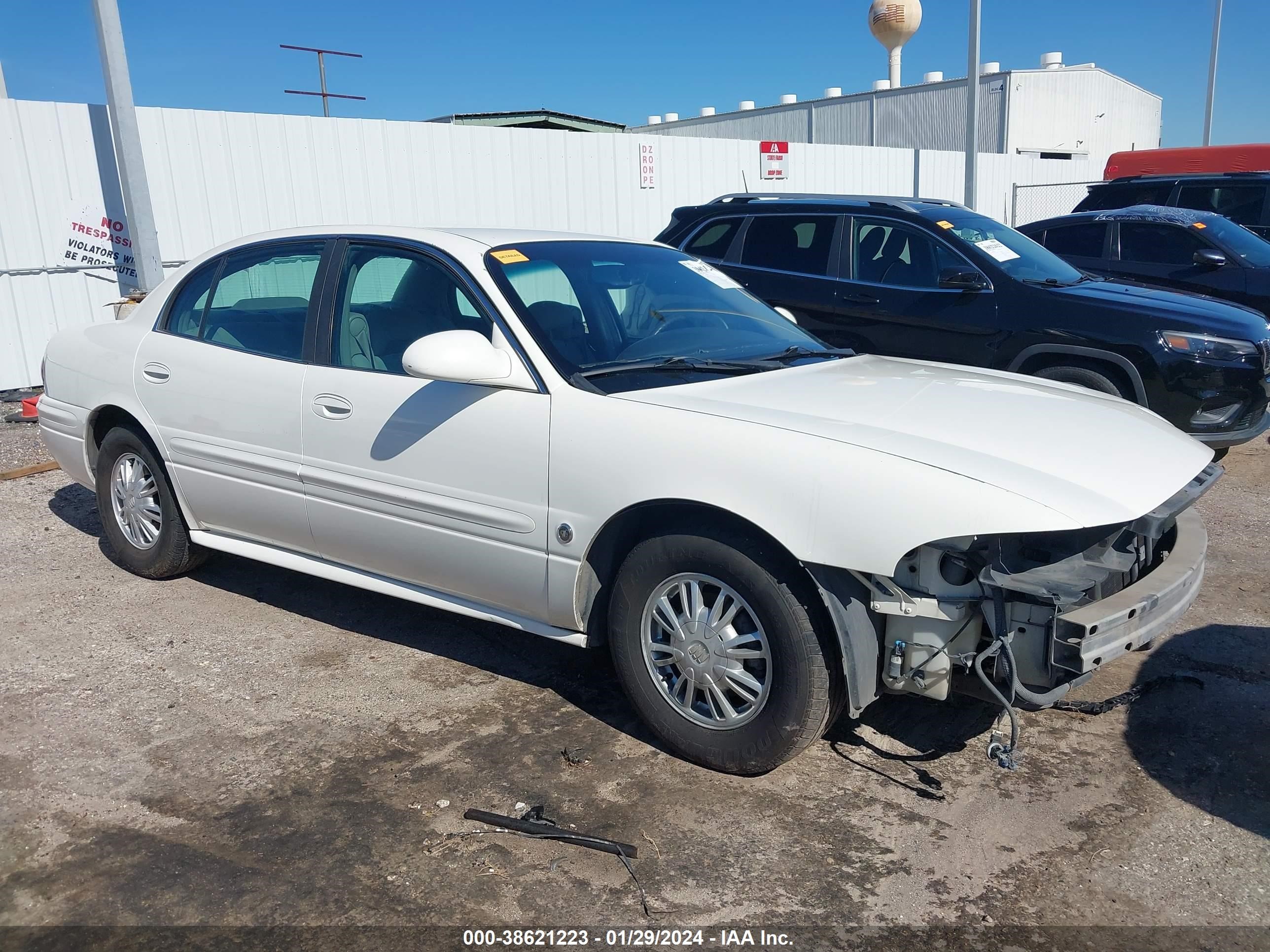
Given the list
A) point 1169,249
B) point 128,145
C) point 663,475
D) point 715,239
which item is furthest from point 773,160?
point 663,475

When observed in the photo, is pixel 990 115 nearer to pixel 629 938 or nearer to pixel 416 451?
pixel 416 451

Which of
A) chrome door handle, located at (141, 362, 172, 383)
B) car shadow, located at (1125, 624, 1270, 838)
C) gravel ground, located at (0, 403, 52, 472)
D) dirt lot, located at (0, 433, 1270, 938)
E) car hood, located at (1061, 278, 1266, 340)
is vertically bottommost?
car shadow, located at (1125, 624, 1270, 838)

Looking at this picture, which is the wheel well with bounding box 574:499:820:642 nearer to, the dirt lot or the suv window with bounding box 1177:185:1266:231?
the dirt lot

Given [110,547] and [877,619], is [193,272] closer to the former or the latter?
Result: [110,547]

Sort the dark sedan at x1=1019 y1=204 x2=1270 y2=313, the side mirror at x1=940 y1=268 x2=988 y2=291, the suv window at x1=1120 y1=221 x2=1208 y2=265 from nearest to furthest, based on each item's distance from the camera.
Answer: the side mirror at x1=940 y1=268 x2=988 y2=291, the dark sedan at x1=1019 y1=204 x2=1270 y2=313, the suv window at x1=1120 y1=221 x2=1208 y2=265

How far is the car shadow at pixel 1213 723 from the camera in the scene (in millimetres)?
3182

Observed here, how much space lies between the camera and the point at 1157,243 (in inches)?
364

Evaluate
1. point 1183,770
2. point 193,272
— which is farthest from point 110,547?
point 1183,770

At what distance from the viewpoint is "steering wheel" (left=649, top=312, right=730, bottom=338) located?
4043 millimetres

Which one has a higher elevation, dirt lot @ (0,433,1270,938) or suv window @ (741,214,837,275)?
suv window @ (741,214,837,275)

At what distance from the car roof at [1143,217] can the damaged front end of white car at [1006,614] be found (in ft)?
23.5

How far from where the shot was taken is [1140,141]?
36.7m

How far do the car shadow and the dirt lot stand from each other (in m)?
0.01

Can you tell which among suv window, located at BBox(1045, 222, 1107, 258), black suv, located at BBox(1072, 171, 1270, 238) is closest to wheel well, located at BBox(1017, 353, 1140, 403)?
suv window, located at BBox(1045, 222, 1107, 258)
